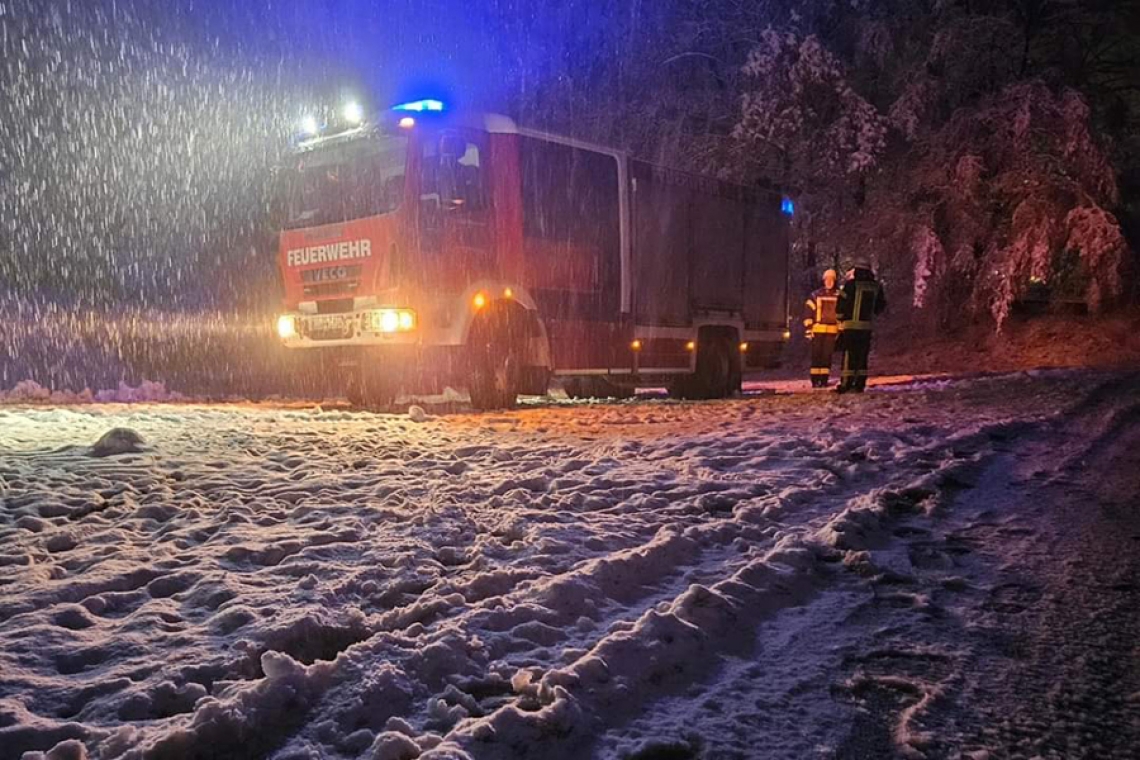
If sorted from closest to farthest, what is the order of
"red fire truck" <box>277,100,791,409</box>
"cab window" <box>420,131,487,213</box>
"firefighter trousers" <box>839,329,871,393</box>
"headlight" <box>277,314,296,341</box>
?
1. "cab window" <box>420,131,487,213</box>
2. "red fire truck" <box>277,100,791,409</box>
3. "headlight" <box>277,314,296,341</box>
4. "firefighter trousers" <box>839,329,871,393</box>

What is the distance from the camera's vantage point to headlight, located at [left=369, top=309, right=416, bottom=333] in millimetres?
9500

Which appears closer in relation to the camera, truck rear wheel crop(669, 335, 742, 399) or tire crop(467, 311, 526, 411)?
tire crop(467, 311, 526, 411)

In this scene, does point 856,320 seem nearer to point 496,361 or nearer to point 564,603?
point 496,361

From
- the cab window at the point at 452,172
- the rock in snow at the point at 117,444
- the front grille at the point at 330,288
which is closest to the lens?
the rock in snow at the point at 117,444

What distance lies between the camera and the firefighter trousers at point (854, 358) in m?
12.4

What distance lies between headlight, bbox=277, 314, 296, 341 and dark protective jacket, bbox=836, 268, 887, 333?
755cm

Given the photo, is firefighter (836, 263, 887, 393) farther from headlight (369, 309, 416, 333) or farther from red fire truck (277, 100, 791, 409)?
headlight (369, 309, 416, 333)

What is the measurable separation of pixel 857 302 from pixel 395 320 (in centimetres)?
667

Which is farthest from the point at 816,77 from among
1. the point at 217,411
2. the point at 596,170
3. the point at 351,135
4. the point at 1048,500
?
the point at 1048,500

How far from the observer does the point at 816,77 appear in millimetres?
20000

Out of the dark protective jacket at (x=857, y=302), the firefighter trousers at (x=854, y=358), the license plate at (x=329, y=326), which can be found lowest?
the firefighter trousers at (x=854, y=358)

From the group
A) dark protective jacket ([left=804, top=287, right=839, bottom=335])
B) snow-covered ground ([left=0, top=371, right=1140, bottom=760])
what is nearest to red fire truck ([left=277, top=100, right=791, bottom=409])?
dark protective jacket ([left=804, top=287, right=839, bottom=335])

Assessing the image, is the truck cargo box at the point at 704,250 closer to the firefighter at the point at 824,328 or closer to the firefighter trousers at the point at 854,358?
the firefighter at the point at 824,328

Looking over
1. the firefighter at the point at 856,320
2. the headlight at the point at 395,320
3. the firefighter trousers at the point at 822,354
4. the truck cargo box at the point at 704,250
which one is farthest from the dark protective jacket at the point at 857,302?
the headlight at the point at 395,320
